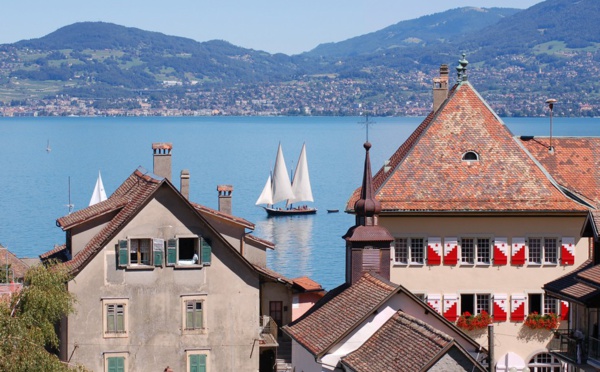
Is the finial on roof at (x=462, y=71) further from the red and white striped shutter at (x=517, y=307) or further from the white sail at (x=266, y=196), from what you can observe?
the white sail at (x=266, y=196)

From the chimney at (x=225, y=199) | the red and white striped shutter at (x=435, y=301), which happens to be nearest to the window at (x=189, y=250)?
the red and white striped shutter at (x=435, y=301)

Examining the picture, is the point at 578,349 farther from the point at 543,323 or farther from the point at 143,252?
the point at 143,252

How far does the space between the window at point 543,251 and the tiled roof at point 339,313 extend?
9515mm

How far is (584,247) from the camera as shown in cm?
4681

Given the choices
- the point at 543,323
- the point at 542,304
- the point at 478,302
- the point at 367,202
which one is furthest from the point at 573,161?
the point at 367,202

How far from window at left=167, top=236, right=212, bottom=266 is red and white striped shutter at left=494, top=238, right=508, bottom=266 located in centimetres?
972

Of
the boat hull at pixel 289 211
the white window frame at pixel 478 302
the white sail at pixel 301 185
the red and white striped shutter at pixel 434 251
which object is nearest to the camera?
the white window frame at pixel 478 302

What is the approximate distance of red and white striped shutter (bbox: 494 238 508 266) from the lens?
155 ft

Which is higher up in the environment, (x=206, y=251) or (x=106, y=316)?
(x=206, y=251)

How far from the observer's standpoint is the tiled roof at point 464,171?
154ft

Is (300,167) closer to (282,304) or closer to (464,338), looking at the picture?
(282,304)

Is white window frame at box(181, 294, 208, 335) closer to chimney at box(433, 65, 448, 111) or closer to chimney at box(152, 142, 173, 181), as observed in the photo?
chimney at box(152, 142, 173, 181)

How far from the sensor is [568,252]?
46.9 m

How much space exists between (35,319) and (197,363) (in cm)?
663
